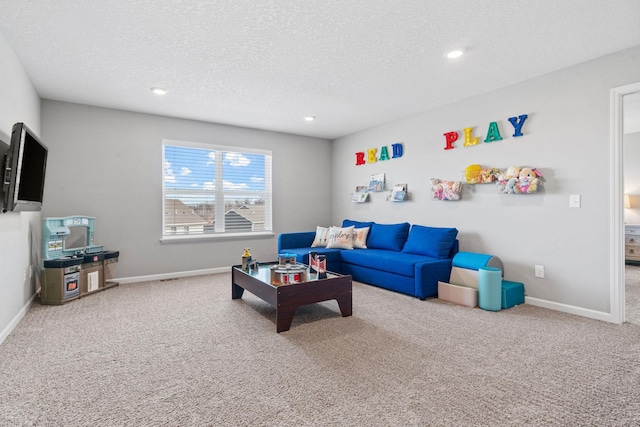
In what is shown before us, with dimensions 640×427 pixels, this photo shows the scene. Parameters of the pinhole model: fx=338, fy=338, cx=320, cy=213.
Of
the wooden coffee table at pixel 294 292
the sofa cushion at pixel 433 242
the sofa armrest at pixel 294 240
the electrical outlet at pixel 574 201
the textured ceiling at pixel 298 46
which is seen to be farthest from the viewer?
the sofa armrest at pixel 294 240

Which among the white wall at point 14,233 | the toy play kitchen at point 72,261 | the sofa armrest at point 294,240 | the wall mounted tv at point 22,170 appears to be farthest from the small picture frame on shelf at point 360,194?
the white wall at point 14,233

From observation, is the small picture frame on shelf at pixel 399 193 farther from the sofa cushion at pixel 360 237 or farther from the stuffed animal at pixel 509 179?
the stuffed animal at pixel 509 179

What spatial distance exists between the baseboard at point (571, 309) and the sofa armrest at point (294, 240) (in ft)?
9.82

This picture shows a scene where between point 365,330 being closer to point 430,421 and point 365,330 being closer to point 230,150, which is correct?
point 430,421

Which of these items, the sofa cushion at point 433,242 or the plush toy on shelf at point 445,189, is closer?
the sofa cushion at point 433,242

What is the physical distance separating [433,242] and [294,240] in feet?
6.86

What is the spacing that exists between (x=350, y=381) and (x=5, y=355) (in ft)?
7.87

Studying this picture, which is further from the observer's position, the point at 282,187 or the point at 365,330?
the point at 282,187

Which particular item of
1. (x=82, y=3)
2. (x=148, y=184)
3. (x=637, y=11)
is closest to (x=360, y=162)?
(x=148, y=184)

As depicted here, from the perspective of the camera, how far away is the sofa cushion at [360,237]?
5055 mm

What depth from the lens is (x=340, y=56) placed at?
3.11 meters

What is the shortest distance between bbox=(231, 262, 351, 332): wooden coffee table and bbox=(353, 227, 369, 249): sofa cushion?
175 cm

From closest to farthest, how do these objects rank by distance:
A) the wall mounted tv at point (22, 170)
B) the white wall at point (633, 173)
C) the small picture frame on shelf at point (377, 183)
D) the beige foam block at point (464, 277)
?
the wall mounted tv at point (22, 170) < the beige foam block at point (464, 277) < the small picture frame on shelf at point (377, 183) < the white wall at point (633, 173)

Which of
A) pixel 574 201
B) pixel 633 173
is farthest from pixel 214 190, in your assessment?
pixel 633 173
